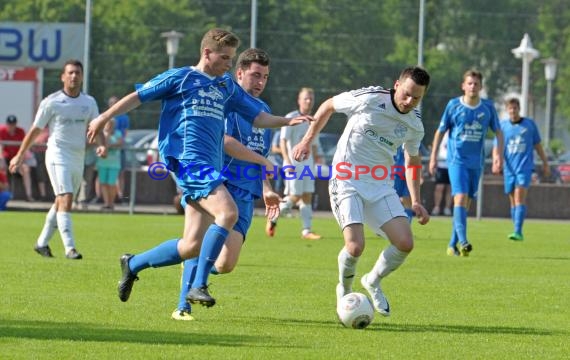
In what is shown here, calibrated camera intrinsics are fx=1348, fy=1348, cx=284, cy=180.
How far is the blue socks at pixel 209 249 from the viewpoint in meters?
9.09

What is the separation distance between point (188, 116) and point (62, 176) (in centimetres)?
549

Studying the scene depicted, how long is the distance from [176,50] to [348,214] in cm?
2066

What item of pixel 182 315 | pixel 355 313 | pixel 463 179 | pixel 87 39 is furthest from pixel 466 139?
pixel 87 39

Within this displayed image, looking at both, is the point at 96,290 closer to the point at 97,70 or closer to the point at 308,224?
the point at 308,224

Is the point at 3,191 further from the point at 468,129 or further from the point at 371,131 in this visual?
the point at 371,131

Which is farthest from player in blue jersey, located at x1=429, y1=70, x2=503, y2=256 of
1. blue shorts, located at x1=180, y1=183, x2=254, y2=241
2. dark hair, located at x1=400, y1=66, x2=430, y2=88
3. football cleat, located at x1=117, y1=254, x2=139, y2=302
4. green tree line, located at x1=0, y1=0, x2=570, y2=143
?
green tree line, located at x1=0, y1=0, x2=570, y2=143

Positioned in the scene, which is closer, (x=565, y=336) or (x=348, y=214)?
(x=565, y=336)

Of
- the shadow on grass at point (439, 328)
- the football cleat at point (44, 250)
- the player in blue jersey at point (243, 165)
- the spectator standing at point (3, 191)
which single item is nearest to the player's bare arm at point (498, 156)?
the football cleat at point (44, 250)

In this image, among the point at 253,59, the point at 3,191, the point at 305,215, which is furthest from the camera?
the point at 3,191

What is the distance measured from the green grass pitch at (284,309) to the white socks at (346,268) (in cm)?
26

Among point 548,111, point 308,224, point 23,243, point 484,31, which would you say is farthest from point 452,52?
point 23,243

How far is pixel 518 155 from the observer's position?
817 inches

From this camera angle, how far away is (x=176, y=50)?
30.1 m

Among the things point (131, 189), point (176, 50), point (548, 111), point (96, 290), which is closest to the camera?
point (96, 290)
